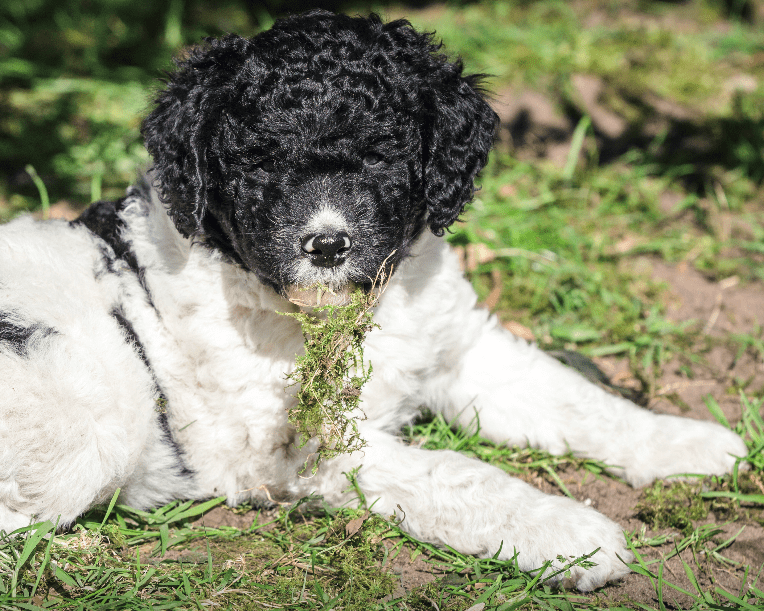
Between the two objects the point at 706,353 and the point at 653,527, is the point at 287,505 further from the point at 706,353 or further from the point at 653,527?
the point at 706,353

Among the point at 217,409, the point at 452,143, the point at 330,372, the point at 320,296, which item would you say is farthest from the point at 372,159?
the point at 217,409

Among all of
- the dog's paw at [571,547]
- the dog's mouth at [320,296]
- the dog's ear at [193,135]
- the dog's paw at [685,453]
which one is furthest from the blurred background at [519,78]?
the dog's paw at [571,547]

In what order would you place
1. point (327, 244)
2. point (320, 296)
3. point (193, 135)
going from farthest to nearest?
point (193, 135) < point (320, 296) < point (327, 244)

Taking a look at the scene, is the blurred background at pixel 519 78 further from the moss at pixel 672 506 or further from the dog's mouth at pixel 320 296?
the moss at pixel 672 506

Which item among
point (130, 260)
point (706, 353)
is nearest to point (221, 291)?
point (130, 260)

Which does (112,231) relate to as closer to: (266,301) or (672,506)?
(266,301)

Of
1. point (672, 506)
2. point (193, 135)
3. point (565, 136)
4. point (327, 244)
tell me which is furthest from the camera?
point (565, 136)

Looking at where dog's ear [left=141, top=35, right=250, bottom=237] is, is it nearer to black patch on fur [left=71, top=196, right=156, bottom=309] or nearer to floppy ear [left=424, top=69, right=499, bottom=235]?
black patch on fur [left=71, top=196, right=156, bottom=309]

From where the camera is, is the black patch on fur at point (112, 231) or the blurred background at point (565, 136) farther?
the blurred background at point (565, 136)

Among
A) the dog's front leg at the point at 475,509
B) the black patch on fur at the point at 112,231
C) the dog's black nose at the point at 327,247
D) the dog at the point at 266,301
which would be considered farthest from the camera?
the black patch on fur at the point at 112,231

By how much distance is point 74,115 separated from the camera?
6.11 m

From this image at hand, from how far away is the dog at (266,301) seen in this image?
98.2 inches

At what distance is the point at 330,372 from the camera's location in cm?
263

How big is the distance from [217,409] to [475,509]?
1.18 m
